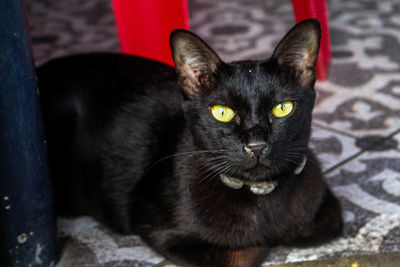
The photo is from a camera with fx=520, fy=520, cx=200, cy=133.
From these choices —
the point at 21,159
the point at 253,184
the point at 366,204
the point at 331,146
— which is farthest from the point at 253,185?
the point at 331,146

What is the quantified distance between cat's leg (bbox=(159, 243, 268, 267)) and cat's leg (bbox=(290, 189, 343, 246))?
0.38 ft

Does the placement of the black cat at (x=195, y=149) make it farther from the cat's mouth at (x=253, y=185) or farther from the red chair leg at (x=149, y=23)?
the red chair leg at (x=149, y=23)

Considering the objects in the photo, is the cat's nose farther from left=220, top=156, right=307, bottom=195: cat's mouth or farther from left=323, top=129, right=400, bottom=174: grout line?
left=323, top=129, right=400, bottom=174: grout line

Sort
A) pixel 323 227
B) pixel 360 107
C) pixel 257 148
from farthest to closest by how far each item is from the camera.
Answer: pixel 360 107, pixel 323 227, pixel 257 148

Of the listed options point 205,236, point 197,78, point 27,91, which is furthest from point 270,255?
point 27,91

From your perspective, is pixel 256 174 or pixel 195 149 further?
pixel 195 149

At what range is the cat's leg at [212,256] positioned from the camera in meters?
1.27

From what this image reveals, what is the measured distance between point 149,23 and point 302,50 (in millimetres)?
677

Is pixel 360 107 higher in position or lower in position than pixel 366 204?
higher

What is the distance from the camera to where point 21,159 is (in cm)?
120

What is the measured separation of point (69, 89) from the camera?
62.2 inches

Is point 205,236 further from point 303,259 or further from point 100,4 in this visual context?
point 100,4

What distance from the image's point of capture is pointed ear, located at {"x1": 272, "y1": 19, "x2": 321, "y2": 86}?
4.00 feet

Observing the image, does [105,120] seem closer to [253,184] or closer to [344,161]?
[253,184]
